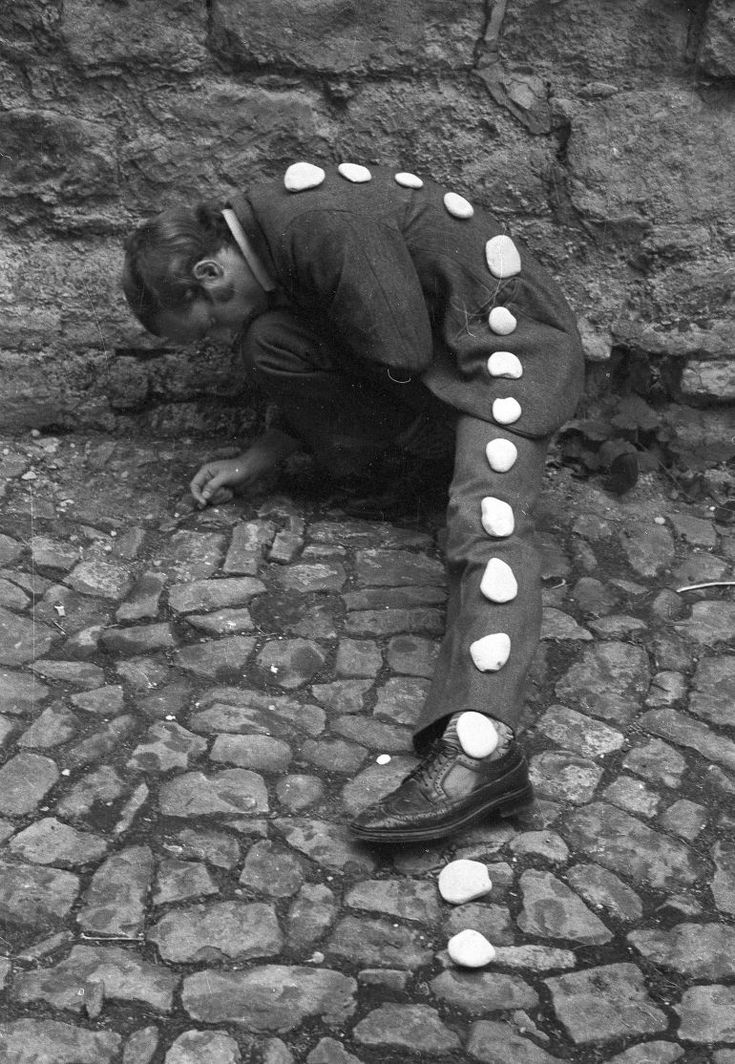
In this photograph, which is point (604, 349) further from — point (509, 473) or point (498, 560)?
point (498, 560)

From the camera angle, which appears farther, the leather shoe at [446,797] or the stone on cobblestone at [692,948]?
the leather shoe at [446,797]

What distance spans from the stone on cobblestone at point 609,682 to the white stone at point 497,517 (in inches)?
14.4

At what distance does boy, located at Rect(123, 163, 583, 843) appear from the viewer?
294 centimetres

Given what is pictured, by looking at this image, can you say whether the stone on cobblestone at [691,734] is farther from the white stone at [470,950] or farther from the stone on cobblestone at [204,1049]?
the stone on cobblestone at [204,1049]

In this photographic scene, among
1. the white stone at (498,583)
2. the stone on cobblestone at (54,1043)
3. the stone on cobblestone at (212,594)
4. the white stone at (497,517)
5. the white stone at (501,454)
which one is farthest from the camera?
the stone on cobblestone at (212,594)

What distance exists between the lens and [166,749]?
258 centimetres

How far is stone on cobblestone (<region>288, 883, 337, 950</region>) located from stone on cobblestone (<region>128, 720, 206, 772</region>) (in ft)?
1.35

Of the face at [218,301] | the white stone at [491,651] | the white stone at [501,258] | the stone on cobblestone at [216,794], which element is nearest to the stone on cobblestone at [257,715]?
the stone on cobblestone at [216,794]

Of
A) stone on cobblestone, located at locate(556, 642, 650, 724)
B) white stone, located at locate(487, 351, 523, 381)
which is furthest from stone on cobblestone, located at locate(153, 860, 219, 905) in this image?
white stone, located at locate(487, 351, 523, 381)

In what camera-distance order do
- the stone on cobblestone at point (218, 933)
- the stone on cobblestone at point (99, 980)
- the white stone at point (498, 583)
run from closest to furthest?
the stone on cobblestone at point (99, 980)
the stone on cobblestone at point (218, 933)
the white stone at point (498, 583)

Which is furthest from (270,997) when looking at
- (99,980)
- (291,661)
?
(291,661)

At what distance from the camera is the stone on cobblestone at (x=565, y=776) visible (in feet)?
8.32

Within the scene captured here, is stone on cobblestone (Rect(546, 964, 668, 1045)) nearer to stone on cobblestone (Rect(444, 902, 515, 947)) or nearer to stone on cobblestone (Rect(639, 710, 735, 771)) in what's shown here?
stone on cobblestone (Rect(444, 902, 515, 947))

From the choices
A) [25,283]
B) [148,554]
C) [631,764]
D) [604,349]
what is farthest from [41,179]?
[631,764]
